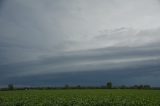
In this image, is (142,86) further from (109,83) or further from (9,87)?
(9,87)

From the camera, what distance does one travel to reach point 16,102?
45031mm

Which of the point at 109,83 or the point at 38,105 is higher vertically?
the point at 109,83

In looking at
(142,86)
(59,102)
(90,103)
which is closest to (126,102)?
(90,103)

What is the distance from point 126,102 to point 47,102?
9.16 m

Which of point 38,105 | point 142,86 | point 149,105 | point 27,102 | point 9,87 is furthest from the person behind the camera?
Answer: point 9,87

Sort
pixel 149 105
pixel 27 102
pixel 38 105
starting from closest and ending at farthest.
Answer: pixel 149 105 < pixel 38 105 < pixel 27 102

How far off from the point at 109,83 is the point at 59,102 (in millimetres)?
126925

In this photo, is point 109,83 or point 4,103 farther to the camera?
point 109,83

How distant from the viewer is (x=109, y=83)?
556 feet

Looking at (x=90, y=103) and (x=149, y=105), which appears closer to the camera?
(x=149, y=105)

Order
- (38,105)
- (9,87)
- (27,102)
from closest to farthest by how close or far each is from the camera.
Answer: (38,105)
(27,102)
(9,87)

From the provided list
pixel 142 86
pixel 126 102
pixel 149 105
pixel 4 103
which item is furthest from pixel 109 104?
pixel 142 86

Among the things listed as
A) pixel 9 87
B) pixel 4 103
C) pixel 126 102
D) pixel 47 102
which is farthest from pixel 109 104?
pixel 9 87

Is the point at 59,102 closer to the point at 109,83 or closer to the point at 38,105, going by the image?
the point at 38,105
